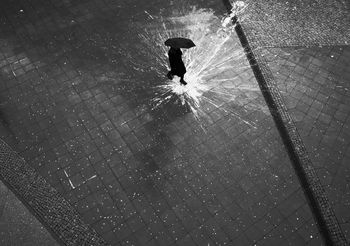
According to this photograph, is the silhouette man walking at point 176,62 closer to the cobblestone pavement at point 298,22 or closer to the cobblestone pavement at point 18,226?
the cobblestone pavement at point 298,22

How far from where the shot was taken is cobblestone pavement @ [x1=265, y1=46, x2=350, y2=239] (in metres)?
6.16

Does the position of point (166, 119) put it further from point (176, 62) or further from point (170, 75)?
point (176, 62)

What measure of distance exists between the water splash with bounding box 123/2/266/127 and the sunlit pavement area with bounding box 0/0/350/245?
3 centimetres

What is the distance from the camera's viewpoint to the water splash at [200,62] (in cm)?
730

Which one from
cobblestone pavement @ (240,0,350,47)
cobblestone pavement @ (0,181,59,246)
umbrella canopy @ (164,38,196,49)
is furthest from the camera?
cobblestone pavement @ (240,0,350,47)

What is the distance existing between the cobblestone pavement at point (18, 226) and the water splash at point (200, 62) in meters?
3.27

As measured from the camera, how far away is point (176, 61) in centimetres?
666

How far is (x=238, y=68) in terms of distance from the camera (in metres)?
7.84

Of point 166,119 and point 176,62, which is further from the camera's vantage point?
point 166,119

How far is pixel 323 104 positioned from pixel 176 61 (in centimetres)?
344

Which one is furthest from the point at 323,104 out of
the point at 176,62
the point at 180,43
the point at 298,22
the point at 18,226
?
the point at 18,226

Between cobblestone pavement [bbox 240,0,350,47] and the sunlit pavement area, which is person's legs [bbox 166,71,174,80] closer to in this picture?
the sunlit pavement area

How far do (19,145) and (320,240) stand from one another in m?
5.81

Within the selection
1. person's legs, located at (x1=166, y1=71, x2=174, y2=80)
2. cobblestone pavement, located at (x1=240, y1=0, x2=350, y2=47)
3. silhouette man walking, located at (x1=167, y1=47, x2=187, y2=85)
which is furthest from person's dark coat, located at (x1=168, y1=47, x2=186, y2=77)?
cobblestone pavement, located at (x1=240, y1=0, x2=350, y2=47)
